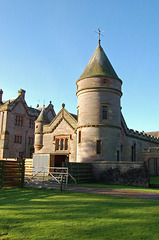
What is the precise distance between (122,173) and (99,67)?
11130mm

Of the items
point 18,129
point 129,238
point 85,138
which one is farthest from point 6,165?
point 18,129

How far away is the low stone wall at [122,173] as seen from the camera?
1858 centimetres

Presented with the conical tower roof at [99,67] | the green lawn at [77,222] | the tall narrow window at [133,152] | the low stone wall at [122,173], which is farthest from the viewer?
the tall narrow window at [133,152]

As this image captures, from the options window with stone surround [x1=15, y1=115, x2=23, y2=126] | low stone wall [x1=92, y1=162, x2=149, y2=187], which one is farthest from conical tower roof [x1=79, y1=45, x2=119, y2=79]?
window with stone surround [x1=15, y1=115, x2=23, y2=126]

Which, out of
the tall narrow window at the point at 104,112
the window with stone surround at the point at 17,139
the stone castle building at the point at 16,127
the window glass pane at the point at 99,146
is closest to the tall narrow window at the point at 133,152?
the window glass pane at the point at 99,146

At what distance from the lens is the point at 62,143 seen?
98.2ft

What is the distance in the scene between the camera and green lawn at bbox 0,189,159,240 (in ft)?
18.5

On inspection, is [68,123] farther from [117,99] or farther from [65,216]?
[65,216]

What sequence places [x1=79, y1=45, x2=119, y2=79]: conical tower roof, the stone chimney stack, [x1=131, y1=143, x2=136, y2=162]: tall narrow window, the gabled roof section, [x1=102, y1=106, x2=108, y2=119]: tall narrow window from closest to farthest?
[x1=102, y1=106, x2=108, y2=119]: tall narrow window < [x1=79, y1=45, x2=119, y2=79]: conical tower roof < the gabled roof section < [x1=131, y1=143, x2=136, y2=162]: tall narrow window < the stone chimney stack

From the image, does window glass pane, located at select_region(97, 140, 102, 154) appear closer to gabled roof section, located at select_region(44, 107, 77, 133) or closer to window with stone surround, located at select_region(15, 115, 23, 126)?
gabled roof section, located at select_region(44, 107, 77, 133)

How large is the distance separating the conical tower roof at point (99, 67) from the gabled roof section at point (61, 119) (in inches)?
261

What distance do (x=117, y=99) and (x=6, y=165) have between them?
13.2 meters

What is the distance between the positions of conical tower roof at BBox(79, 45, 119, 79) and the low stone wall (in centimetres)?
907

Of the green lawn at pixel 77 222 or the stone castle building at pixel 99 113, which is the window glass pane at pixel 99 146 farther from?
the green lawn at pixel 77 222
